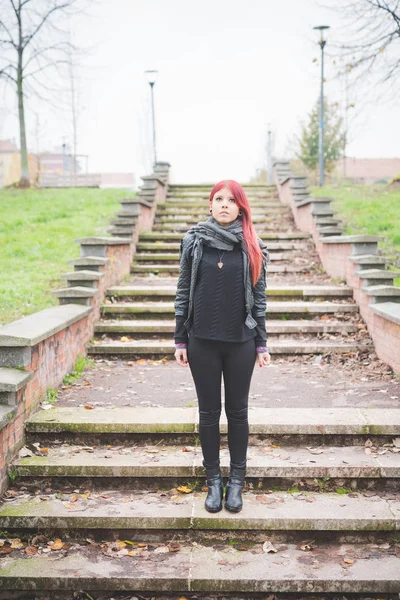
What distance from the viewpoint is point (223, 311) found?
318cm

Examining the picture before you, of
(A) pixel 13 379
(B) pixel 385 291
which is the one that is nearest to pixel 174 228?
(B) pixel 385 291

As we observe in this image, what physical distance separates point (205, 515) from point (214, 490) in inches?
6.2

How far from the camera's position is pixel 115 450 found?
412 centimetres

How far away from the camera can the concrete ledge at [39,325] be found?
13.6 ft

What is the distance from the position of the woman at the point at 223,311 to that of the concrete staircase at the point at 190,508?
33 centimetres

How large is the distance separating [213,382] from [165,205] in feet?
28.8

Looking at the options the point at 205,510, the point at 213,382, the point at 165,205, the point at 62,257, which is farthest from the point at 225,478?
the point at 165,205

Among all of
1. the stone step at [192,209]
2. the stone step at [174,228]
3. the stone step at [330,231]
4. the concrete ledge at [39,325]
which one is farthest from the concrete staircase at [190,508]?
the stone step at [192,209]

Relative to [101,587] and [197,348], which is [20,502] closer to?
[101,587]

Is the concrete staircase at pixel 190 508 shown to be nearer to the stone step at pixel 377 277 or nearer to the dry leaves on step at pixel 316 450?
the dry leaves on step at pixel 316 450

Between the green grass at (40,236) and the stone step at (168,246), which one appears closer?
the green grass at (40,236)

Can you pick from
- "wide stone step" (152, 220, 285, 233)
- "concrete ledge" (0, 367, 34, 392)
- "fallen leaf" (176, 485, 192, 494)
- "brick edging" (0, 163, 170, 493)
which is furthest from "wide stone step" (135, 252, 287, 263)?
"fallen leaf" (176, 485, 192, 494)

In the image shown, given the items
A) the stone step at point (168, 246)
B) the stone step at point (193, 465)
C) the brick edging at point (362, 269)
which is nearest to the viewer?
the stone step at point (193, 465)

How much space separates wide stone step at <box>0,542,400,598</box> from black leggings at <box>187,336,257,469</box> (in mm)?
553
